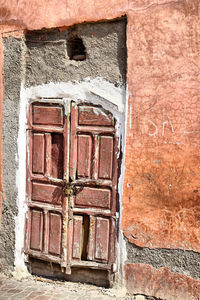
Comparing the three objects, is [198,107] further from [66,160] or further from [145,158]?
[66,160]

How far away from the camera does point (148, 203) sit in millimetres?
3889

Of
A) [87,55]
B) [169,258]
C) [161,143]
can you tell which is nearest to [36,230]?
[169,258]

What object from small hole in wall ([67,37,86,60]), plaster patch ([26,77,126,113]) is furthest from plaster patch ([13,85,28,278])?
small hole in wall ([67,37,86,60])

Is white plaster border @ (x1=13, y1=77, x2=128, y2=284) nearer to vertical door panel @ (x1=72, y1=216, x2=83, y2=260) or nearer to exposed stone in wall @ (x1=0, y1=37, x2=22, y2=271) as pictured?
exposed stone in wall @ (x1=0, y1=37, x2=22, y2=271)

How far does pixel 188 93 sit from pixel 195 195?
1.01 meters

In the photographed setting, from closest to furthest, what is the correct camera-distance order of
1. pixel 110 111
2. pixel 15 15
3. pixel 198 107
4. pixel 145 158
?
pixel 198 107 < pixel 145 158 < pixel 110 111 < pixel 15 15

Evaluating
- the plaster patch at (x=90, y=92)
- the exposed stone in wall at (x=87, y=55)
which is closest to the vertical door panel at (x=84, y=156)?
the plaster patch at (x=90, y=92)

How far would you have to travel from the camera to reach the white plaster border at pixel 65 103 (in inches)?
160

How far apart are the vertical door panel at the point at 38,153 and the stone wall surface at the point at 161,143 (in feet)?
3.70

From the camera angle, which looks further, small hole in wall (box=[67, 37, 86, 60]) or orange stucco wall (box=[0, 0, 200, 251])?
small hole in wall (box=[67, 37, 86, 60])

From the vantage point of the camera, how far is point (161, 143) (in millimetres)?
3781

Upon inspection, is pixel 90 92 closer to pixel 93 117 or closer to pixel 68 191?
pixel 93 117

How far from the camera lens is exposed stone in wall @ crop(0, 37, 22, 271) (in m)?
4.58

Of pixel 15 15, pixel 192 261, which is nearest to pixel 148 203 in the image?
pixel 192 261
